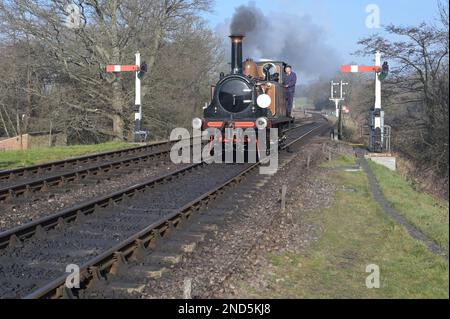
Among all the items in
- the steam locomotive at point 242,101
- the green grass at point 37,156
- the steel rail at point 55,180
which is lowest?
the steel rail at point 55,180

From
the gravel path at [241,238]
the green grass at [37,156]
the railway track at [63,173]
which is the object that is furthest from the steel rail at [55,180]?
the gravel path at [241,238]

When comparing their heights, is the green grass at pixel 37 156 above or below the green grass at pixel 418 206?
above

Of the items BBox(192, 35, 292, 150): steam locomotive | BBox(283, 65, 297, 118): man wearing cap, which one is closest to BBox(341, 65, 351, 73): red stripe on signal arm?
BBox(283, 65, 297, 118): man wearing cap

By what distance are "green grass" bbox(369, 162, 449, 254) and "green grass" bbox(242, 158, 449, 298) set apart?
14.5 inches

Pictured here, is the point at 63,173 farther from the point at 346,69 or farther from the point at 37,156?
the point at 346,69

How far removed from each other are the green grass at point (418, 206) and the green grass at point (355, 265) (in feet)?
1.21

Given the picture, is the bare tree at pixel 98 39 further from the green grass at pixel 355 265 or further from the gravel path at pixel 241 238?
the green grass at pixel 355 265

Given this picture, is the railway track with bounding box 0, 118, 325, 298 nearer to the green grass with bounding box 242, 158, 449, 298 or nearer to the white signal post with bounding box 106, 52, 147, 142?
the green grass with bounding box 242, 158, 449, 298

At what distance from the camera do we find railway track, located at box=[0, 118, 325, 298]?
5836 millimetres

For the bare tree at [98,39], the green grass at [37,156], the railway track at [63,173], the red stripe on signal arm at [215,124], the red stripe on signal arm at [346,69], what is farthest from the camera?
the bare tree at [98,39]

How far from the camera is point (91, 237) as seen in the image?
7.75 m

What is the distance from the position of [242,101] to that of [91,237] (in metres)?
9.11

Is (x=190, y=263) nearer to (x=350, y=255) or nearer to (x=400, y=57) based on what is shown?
(x=350, y=255)

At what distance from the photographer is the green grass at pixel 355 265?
212 inches
